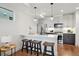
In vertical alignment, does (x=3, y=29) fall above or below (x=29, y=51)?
above

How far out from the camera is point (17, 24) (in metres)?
3.13

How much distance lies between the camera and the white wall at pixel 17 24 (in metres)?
2.99

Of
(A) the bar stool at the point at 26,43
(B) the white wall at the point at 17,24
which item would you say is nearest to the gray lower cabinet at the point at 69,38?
(A) the bar stool at the point at 26,43

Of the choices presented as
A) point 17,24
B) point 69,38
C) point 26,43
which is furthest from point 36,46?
point 69,38

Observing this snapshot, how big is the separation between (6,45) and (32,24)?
3.69 feet

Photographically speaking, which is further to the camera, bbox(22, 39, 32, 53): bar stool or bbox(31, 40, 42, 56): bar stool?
bbox(31, 40, 42, 56): bar stool

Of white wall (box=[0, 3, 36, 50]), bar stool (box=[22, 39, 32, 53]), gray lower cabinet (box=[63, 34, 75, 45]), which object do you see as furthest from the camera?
gray lower cabinet (box=[63, 34, 75, 45])

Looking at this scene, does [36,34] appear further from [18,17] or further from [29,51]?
[18,17]

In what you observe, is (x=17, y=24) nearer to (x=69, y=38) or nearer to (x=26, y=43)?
(x=26, y=43)

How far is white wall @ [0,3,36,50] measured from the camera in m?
2.99

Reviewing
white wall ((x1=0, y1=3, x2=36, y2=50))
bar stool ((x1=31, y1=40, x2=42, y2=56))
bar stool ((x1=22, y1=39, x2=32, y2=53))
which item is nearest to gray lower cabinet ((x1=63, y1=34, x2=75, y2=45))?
bar stool ((x1=31, y1=40, x2=42, y2=56))

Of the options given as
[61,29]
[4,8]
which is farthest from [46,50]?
[61,29]

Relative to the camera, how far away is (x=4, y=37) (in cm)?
308

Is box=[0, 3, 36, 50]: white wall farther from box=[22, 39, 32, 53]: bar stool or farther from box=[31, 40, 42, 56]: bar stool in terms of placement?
box=[31, 40, 42, 56]: bar stool
